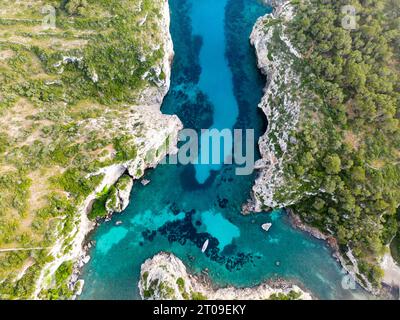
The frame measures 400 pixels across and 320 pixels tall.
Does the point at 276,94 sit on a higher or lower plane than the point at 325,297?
higher

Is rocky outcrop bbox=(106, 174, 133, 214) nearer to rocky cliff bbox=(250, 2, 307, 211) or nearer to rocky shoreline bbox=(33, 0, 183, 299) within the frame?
rocky shoreline bbox=(33, 0, 183, 299)

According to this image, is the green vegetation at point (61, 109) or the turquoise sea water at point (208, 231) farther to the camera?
the turquoise sea water at point (208, 231)

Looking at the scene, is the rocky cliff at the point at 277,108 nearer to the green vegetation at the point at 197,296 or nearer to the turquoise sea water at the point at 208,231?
the turquoise sea water at the point at 208,231

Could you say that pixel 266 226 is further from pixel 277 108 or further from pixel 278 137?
pixel 277 108

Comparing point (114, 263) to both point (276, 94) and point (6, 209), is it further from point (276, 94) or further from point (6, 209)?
point (276, 94)

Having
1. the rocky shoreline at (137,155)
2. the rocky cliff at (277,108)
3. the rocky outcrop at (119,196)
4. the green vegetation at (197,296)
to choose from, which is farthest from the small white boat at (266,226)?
the rocky outcrop at (119,196)

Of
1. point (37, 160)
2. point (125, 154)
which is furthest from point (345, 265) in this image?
point (37, 160)
